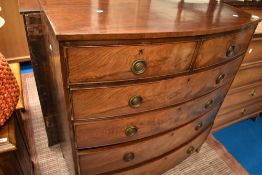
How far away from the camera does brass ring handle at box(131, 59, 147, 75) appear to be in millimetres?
721

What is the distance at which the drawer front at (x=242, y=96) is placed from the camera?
1.65 meters

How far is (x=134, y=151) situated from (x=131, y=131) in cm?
15

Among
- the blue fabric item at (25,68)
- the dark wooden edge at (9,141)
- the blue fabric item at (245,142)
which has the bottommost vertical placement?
the blue fabric item at (245,142)

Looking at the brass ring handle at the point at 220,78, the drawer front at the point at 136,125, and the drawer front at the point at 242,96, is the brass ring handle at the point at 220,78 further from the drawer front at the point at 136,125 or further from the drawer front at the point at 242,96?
the drawer front at the point at 242,96

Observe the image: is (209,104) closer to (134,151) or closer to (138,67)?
(134,151)

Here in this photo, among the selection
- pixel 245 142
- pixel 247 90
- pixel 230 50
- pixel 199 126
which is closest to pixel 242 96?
pixel 247 90

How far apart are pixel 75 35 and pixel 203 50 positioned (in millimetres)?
514

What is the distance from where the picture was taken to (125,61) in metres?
0.70

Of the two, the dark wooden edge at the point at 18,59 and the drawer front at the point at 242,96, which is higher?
the drawer front at the point at 242,96

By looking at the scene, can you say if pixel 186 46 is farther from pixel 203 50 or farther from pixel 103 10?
pixel 103 10

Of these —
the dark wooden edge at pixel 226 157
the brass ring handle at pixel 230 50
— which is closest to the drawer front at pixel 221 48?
the brass ring handle at pixel 230 50

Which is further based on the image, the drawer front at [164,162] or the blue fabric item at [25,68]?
the blue fabric item at [25,68]

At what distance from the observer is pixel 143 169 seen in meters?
1.18

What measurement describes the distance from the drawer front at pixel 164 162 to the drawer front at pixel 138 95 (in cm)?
42
